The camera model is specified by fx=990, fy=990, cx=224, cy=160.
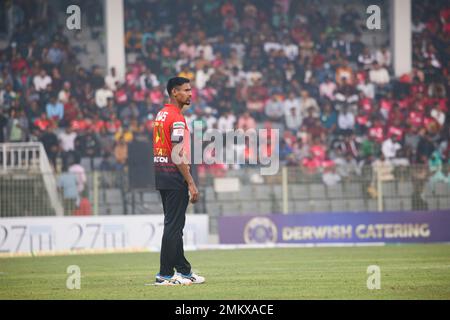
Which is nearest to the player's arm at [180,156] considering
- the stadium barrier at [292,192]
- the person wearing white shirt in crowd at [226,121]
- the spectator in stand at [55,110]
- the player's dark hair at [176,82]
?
the player's dark hair at [176,82]

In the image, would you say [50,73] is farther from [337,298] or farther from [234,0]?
[337,298]

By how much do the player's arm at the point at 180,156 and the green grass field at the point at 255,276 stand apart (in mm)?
1165

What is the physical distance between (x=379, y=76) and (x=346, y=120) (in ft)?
8.84

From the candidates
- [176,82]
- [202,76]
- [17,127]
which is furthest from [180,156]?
[202,76]

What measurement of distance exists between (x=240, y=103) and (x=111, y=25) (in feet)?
15.1

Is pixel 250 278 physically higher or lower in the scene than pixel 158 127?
lower

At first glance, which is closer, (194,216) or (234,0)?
(194,216)

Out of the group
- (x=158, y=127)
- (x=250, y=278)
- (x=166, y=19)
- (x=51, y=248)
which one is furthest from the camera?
(x=166, y=19)

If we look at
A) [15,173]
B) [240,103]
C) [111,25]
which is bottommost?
[15,173]

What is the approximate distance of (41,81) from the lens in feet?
97.2

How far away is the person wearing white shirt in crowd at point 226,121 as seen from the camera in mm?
28602

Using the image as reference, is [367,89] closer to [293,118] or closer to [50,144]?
[293,118]

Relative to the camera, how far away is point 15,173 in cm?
2456

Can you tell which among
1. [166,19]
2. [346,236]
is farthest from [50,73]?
[346,236]
